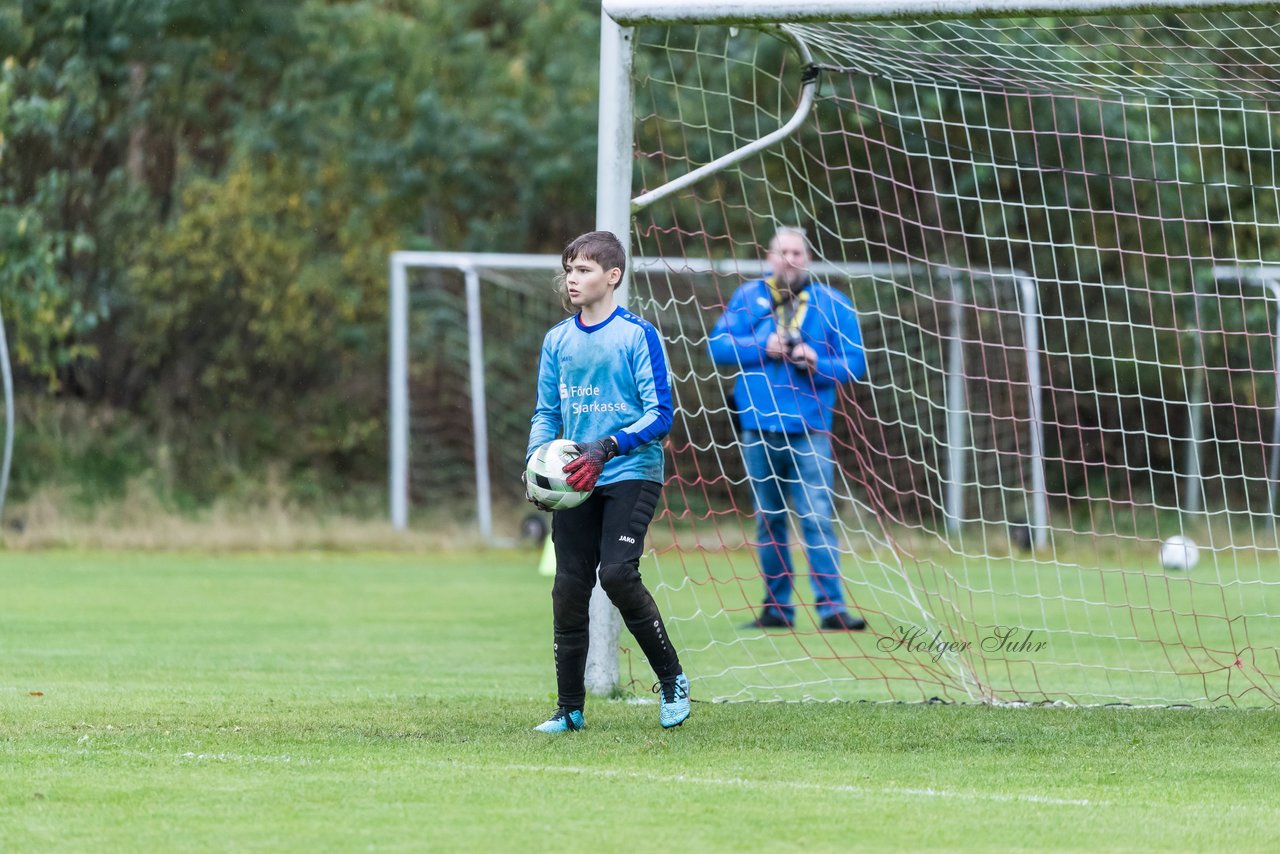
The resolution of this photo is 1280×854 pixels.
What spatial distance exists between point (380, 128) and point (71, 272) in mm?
4226

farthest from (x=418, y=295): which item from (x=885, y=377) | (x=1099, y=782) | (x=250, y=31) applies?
(x=1099, y=782)

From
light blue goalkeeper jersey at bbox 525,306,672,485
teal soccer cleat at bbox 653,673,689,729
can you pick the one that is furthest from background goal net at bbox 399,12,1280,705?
light blue goalkeeper jersey at bbox 525,306,672,485

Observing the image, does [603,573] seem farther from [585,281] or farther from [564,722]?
[585,281]

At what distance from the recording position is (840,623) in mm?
9328

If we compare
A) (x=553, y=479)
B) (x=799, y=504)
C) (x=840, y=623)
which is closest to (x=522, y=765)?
(x=553, y=479)

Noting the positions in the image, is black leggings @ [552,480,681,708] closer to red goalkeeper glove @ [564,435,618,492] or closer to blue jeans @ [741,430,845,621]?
red goalkeeper glove @ [564,435,618,492]

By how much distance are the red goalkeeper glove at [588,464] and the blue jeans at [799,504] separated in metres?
3.40

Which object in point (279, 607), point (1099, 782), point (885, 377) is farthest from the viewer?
point (885, 377)

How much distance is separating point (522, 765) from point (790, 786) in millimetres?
858

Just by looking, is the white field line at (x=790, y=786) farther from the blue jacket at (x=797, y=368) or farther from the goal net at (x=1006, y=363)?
the blue jacket at (x=797, y=368)

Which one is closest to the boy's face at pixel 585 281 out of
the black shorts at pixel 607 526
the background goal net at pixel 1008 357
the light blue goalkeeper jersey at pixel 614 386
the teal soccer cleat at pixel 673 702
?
the light blue goalkeeper jersey at pixel 614 386

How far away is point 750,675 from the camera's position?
8.04 metres

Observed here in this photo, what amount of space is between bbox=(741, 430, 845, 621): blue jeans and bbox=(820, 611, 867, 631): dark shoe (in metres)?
0.05

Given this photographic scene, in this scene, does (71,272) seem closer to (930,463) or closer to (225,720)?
(930,463)
